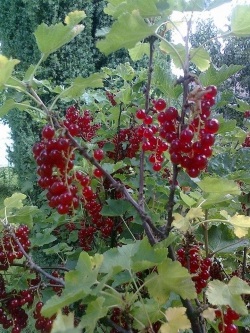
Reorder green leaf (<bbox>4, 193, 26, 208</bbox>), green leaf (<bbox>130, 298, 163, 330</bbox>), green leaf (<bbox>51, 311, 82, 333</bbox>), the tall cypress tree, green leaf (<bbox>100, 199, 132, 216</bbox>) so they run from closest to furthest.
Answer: green leaf (<bbox>51, 311, 82, 333</bbox>), green leaf (<bbox>130, 298, 163, 330</bbox>), green leaf (<bbox>4, 193, 26, 208</bbox>), green leaf (<bbox>100, 199, 132, 216</bbox>), the tall cypress tree

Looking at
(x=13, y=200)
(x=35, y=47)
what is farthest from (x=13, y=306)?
(x=35, y=47)

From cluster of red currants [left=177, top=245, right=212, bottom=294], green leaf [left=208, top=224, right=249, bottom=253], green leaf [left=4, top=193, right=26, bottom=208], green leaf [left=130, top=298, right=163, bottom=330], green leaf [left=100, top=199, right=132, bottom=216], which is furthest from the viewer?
green leaf [left=100, top=199, right=132, bottom=216]

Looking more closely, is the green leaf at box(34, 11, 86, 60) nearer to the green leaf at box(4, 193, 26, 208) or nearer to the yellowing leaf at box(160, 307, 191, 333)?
the green leaf at box(4, 193, 26, 208)

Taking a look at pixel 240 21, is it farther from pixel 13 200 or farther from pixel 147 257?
pixel 13 200

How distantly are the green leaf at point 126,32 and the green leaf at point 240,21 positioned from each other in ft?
0.59

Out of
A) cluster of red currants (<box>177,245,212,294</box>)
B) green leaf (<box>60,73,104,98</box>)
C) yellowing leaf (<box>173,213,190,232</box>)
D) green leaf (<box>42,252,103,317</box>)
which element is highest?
green leaf (<box>60,73,104,98</box>)

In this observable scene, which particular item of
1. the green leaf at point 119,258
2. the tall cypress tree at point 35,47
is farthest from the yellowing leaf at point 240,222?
the tall cypress tree at point 35,47

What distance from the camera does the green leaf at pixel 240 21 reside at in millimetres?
730

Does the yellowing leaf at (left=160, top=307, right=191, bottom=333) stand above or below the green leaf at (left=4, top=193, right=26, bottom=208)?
below

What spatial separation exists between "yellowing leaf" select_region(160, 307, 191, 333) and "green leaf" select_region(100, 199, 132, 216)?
0.56 meters

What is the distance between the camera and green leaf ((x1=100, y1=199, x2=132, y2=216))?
1203 mm

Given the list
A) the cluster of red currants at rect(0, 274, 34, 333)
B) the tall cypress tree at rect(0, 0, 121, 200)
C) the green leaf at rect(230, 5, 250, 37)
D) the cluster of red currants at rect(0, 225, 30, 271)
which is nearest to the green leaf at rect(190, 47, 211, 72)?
the green leaf at rect(230, 5, 250, 37)

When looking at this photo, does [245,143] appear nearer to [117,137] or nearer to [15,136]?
[117,137]

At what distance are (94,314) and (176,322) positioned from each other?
6.0 inches
